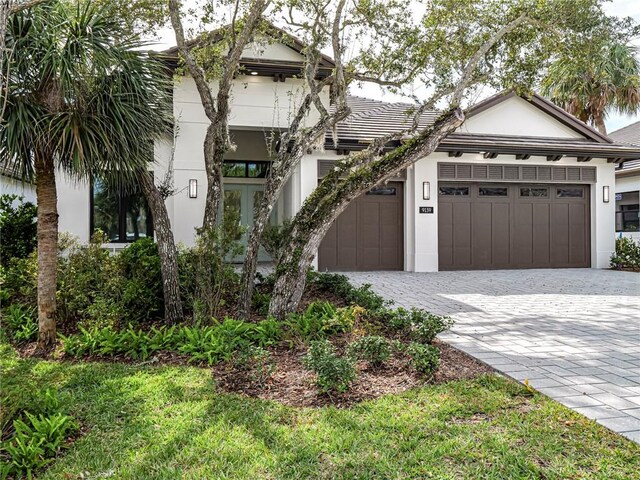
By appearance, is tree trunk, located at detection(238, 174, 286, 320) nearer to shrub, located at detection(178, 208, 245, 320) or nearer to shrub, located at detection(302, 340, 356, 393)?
shrub, located at detection(178, 208, 245, 320)

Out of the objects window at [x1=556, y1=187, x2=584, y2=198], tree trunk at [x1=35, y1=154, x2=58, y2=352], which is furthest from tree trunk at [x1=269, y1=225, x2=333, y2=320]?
window at [x1=556, y1=187, x2=584, y2=198]

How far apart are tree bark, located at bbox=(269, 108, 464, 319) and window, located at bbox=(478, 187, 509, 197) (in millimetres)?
7609

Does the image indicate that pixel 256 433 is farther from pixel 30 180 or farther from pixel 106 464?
pixel 30 180

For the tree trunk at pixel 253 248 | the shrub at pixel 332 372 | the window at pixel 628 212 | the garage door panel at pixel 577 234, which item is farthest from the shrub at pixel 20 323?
the window at pixel 628 212

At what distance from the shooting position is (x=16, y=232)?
8180mm

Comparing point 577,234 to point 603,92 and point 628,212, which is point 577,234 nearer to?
point 628,212

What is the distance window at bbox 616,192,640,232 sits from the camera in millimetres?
15245

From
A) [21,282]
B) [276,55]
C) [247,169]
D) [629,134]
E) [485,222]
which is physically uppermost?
[276,55]

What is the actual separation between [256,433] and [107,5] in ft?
15.8

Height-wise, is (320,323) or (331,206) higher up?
(331,206)

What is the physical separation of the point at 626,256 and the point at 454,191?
17.4ft

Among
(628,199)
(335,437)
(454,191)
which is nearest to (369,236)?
(454,191)

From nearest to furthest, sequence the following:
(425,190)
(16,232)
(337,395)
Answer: (337,395), (16,232), (425,190)

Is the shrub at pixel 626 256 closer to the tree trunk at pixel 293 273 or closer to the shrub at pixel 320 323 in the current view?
the shrub at pixel 320 323
